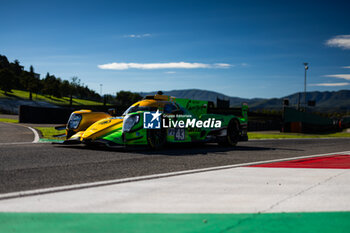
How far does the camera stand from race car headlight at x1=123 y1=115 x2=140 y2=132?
8.75m

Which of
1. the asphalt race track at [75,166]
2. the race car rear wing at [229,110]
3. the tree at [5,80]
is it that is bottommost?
the asphalt race track at [75,166]

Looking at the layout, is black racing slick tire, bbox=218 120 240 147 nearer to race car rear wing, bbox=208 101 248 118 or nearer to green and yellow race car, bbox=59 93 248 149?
green and yellow race car, bbox=59 93 248 149

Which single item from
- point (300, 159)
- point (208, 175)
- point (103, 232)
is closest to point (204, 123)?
point (300, 159)

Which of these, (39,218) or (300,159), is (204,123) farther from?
(39,218)

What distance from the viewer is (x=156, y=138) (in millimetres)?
9352

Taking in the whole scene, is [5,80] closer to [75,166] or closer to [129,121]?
[129,121]

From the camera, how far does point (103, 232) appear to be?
111 inches

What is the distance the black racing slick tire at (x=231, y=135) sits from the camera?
11328mm

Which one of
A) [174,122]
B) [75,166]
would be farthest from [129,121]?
[75,166]

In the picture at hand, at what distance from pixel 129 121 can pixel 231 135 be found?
4.09 meters

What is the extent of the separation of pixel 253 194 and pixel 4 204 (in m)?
2.80

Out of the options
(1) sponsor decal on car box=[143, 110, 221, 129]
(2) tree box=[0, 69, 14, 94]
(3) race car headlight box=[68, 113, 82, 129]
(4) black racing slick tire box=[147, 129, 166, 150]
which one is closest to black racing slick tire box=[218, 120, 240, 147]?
(1) sponsor decal on car box=[143, 110, 221, 129]

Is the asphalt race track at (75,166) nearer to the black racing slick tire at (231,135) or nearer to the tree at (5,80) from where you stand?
the black racing slick tire at (231,135)

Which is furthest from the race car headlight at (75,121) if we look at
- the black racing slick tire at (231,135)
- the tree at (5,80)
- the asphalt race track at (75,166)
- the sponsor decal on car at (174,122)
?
the tree at (5,80)
